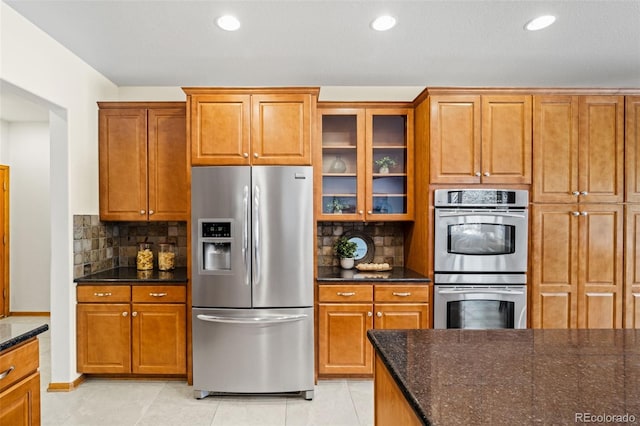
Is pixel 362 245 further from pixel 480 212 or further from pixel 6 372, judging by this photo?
pixel 6 372

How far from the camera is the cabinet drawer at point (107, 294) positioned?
3.00 meters

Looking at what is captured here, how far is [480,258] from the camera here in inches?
116

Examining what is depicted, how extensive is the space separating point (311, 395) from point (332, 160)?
6.37 feet

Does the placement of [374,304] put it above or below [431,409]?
below

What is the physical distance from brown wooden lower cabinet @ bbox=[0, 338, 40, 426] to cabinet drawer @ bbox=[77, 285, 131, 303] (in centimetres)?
134

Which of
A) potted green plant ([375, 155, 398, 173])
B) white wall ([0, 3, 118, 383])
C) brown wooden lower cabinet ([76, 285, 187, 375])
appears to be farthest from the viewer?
potted green plant ([375, 155, 398, 173])

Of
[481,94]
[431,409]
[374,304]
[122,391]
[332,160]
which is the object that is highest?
[481,94]

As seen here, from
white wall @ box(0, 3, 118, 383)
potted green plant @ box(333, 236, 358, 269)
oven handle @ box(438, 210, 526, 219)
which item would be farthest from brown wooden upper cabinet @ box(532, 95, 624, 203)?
white wall @ box(0, 3, 118, 383)

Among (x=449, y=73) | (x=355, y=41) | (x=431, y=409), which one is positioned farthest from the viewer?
(x=449, y=73)

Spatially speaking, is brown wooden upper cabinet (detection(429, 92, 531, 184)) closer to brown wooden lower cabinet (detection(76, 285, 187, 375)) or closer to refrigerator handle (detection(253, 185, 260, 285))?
refrigerator handle (detection(253, 185, 260, 285))

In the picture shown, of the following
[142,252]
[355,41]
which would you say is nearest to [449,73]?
[355,41]

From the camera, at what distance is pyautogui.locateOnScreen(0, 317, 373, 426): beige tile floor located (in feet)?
8.28

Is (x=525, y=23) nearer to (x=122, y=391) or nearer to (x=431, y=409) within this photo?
(x=431, y=409)

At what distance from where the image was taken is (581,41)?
8.93 ft
